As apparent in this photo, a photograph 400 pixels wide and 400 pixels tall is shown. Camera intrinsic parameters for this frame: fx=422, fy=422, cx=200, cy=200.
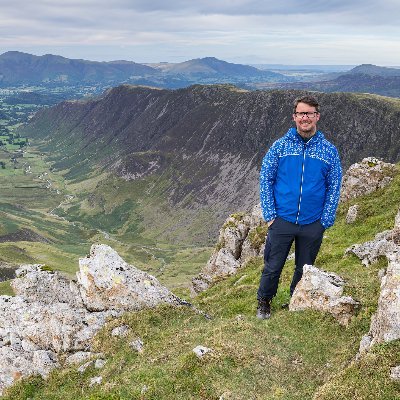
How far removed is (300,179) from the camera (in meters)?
15.8

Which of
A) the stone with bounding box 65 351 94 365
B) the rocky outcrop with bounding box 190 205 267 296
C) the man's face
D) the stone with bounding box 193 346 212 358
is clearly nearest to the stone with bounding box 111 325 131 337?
the stone with bounding box 65 351 94 365

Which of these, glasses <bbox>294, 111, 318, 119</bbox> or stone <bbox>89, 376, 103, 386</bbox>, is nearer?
glasses <bbox>294, 111, 318, 119</bbox>

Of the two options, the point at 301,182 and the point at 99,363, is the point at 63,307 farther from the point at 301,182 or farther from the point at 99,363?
the point at 301,182

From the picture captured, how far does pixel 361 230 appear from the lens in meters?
35.7

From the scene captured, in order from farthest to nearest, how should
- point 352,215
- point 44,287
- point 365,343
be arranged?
1. point 352,215
2. point 44,287
3. point 365,343

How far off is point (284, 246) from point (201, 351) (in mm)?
5211

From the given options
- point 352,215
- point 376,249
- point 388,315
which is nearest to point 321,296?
point 388,315

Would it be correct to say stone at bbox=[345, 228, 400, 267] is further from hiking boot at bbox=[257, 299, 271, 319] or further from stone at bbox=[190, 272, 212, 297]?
stone at bbox=[190, 272, 212, 297]

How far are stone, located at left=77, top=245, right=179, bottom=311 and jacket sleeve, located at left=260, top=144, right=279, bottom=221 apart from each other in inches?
341

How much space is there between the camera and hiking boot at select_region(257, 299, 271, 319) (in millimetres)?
18641

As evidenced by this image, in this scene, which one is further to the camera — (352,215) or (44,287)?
(352,215)

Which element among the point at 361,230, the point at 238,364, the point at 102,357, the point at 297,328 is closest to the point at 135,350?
the point at 102,357

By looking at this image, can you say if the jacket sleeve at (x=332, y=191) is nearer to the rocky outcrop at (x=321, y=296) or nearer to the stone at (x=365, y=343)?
the rocky outcrop at (x=321, y=296)

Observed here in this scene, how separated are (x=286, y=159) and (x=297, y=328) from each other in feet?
22.2
